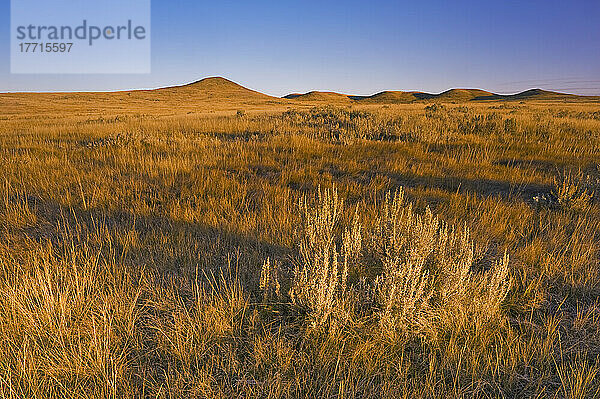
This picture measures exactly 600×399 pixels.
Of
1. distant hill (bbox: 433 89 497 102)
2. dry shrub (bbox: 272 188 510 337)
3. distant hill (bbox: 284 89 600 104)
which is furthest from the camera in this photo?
distant hill (bbox: 433 89 497 102)

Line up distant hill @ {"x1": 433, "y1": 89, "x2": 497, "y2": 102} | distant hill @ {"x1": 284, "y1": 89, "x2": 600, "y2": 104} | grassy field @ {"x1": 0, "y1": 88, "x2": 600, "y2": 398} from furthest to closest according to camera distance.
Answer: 1. distant hill @ {"x1": 433, "y1": 89, "x2": 497, "y2": 102}
2. distant hill @ {"x1": 284, "y1": 89, "x2": 600, "y2": 104}
3. grassy field @ {"x1": 0, "y1": 88, "x2": 600, "y2": 398}

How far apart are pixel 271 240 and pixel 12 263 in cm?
217

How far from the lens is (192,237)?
2934 mm

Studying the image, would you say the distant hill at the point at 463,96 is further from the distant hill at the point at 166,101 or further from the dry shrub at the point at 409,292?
the dry shrub at the point at 409,292

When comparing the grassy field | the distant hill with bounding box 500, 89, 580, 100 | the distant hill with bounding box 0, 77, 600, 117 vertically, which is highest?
the distant hill with bounding box 500, 89, 580, 100

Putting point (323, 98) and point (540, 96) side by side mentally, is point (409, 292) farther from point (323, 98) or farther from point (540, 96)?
point (540, 96)

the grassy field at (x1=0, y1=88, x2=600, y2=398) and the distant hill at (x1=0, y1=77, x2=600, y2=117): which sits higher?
the distant hill at (x1=0, y1=77, x2=600, y2=117)

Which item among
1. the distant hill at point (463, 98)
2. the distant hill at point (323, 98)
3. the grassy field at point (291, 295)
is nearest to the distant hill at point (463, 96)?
the distant hill at point (463, 98)

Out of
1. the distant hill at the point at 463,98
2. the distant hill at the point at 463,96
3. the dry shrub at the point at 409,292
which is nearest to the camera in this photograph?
the dry shrub at the point at 409,292

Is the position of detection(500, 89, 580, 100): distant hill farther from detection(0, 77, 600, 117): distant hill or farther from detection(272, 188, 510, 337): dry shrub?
detection(272, 188, 510, 337): dry shrub

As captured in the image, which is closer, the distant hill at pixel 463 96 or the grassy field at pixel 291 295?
the grassy field at pixel 291 295

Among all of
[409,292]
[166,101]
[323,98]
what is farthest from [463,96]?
[409,292]

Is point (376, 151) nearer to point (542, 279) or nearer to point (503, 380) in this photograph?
point (542, 279)

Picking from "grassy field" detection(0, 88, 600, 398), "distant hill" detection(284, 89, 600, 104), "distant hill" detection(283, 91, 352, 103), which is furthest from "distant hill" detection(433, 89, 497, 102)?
"grassy field" detection(0, 88, 600, 398)
